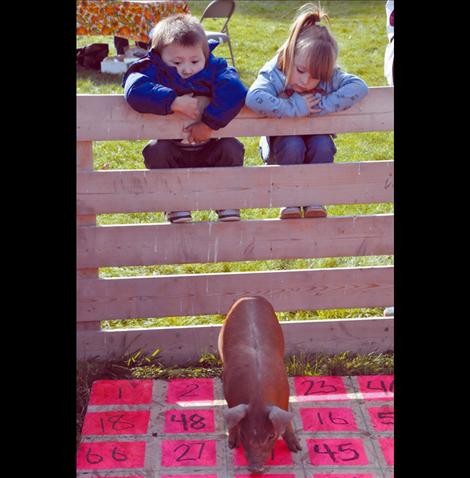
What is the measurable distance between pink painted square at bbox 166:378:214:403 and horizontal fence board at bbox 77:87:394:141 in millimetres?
1184

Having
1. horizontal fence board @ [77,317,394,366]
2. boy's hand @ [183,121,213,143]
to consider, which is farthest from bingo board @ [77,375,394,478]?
boy's hand @ [183,121,213,143]

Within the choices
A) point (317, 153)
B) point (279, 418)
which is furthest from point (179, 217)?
point (279, 418)

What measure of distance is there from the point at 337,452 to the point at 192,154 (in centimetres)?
162

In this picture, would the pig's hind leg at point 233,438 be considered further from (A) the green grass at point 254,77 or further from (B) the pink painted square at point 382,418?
(A) the green grass at point 254,77

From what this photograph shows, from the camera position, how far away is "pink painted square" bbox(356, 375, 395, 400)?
391 cm

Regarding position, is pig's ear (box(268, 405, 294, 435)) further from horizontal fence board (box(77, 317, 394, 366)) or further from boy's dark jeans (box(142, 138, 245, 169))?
boy's dark jeans (box(142, 138, 245, 169))

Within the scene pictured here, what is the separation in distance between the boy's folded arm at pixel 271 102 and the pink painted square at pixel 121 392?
1.42 metres

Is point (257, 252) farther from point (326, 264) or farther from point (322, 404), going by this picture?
point (326, 264)

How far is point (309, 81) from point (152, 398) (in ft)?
5.57

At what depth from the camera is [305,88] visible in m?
4.09

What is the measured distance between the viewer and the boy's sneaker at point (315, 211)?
13.5 feet
